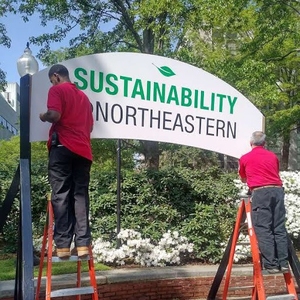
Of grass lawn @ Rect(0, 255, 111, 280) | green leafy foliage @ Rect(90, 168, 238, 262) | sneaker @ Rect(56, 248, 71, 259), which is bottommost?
grass lawn @ Rect(0, 255, 111, 280)

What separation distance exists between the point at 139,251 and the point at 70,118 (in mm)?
3447

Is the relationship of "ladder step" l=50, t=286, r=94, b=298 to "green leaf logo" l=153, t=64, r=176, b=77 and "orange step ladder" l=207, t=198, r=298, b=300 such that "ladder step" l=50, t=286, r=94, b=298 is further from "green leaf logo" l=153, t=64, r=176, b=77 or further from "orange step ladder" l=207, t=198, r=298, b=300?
"green leaf logo" l=153, t=64, r=176, b=77

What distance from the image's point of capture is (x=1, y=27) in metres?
16.0

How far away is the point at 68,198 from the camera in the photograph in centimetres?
486

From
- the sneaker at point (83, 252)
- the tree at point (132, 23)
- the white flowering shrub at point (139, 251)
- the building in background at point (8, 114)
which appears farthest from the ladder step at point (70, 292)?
the building in background at point (8, 114)

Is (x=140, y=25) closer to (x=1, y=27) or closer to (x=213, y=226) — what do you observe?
(x=1, y=27)

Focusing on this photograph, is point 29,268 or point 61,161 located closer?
point 29,268

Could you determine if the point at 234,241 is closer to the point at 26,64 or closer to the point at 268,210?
the point at 268,210

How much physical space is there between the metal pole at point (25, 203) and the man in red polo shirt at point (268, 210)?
251 cm

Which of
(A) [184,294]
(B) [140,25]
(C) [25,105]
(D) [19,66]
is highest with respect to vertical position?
(B) [140,25]

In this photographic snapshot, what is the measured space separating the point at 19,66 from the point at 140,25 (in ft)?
27.5

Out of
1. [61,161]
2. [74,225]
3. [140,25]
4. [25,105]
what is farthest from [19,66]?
[140,25]

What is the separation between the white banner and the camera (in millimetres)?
6906

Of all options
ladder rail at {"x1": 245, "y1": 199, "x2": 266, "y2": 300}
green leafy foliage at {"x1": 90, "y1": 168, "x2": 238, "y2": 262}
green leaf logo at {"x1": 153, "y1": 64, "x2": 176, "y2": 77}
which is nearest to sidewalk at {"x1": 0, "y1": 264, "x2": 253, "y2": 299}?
green leafy foliage at {"x1": 90, "y1": 168, "x2": 238, "y2": 262}
